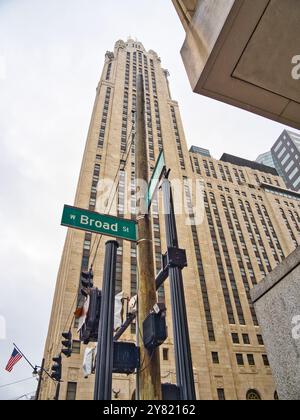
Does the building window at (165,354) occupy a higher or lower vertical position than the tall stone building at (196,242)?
lower

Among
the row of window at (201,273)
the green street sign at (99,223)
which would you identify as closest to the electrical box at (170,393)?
the green street sign at (99,223)

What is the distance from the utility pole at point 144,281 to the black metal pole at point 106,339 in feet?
1.44

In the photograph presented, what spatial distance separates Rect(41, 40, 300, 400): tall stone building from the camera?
3566 centimetres

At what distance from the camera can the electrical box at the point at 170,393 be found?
3727 millimetres

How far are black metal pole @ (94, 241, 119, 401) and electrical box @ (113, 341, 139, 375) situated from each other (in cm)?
13

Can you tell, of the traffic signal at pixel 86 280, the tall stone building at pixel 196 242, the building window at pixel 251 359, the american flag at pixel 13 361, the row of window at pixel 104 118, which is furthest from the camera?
the row of window at pixel 104 118

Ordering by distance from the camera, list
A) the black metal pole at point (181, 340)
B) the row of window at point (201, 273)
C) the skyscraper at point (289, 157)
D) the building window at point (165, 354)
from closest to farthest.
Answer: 1. the black metal pole at point (181, 340)
2. the building window at point (165, 354)
3. the row of window at point (201, 273)
4. the skyscraper at point (289, 157)

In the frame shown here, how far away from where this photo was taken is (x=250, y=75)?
4289mm

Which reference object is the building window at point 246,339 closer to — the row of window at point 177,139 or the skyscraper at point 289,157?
the row of window at point 177,139

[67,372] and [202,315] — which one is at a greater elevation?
[202,315]

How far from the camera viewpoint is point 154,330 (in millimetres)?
3812
